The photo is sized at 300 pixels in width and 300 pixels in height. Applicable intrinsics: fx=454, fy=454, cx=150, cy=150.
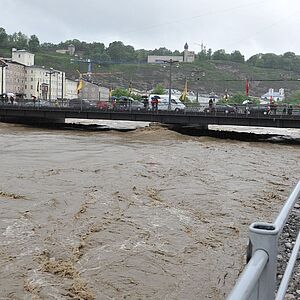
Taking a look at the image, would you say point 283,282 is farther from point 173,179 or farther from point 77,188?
point 173,179

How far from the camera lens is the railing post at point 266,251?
1.87 meters

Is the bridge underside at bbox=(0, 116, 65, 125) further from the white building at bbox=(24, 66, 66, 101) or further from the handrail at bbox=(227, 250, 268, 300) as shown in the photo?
the white building at bbox=(24, 66, 66, 101)

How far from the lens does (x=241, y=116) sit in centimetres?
4600

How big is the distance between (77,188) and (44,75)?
439 ft

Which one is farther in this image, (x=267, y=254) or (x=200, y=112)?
(x=200, y=112)

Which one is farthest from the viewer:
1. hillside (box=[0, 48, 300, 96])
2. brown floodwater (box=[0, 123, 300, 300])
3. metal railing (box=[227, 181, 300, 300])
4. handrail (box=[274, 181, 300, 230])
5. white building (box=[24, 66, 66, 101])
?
hillside (box=[0, 48, 300, 96])

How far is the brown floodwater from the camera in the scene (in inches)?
310

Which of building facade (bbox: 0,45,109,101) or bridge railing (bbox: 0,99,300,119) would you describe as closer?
bridge railing (bbox: 0,99,300,119)

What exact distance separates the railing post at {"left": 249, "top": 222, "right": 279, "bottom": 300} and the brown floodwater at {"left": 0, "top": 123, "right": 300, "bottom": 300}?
5773 millimetres

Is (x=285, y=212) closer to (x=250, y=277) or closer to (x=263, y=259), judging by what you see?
(x=263, y=259)

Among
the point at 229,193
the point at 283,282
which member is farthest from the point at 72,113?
the point at 283,282

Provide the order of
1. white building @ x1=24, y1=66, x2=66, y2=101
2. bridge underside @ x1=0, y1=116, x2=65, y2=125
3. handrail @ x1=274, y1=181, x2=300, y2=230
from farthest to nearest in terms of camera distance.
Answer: white building @ x1=24, y1=66, x2=66, y2=101 → bridge underside @ x1=0, y1=116, x2=65, y2=125 → handrail @ x1=274, y1=181, x2=300, y2=230

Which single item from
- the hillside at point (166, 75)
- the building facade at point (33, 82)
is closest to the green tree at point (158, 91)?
the building facade at point (33, 82)

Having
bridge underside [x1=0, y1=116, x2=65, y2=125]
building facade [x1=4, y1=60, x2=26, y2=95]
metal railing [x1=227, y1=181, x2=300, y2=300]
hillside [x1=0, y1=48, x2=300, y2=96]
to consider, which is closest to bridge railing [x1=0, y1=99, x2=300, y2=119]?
bridge underside [x1=0, y1=116, x2=65, y2=125]
